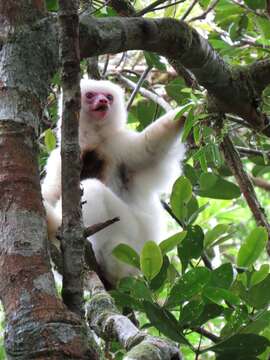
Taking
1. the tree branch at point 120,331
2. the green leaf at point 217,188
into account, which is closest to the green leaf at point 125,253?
the tree branch at point 120,331

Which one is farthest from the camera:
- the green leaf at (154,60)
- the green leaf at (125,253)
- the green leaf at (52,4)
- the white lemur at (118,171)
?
the white lemur at (118,171)

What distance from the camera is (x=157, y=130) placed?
3275mm

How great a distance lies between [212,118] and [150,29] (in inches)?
26.3

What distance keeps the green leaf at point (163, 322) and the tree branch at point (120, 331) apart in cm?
9

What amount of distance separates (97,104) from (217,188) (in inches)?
48.0

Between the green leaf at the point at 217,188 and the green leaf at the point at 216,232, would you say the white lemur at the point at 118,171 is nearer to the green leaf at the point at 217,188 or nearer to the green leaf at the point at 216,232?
the green leaf at the point at 217,188

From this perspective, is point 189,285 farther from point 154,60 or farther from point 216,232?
point 154,60

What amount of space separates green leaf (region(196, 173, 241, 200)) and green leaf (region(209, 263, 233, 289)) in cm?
92

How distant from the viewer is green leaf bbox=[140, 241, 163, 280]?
1.88 m

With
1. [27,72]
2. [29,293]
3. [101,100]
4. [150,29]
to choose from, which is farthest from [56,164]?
[29,293]

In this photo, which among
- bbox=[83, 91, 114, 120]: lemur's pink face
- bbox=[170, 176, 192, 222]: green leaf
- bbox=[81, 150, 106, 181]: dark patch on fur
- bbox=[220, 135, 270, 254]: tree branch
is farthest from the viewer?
bbox=[83, 91, 114, 120]: lemur's pink face

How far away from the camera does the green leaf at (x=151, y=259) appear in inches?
74.2

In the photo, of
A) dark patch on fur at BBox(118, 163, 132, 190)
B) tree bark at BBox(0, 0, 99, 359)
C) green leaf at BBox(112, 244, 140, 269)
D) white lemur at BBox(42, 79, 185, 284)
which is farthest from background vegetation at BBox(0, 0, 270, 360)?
tree bark at BBox(0, 0, 99, 359)

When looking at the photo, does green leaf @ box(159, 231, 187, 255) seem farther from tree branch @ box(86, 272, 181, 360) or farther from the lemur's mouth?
the lemur's mouth
